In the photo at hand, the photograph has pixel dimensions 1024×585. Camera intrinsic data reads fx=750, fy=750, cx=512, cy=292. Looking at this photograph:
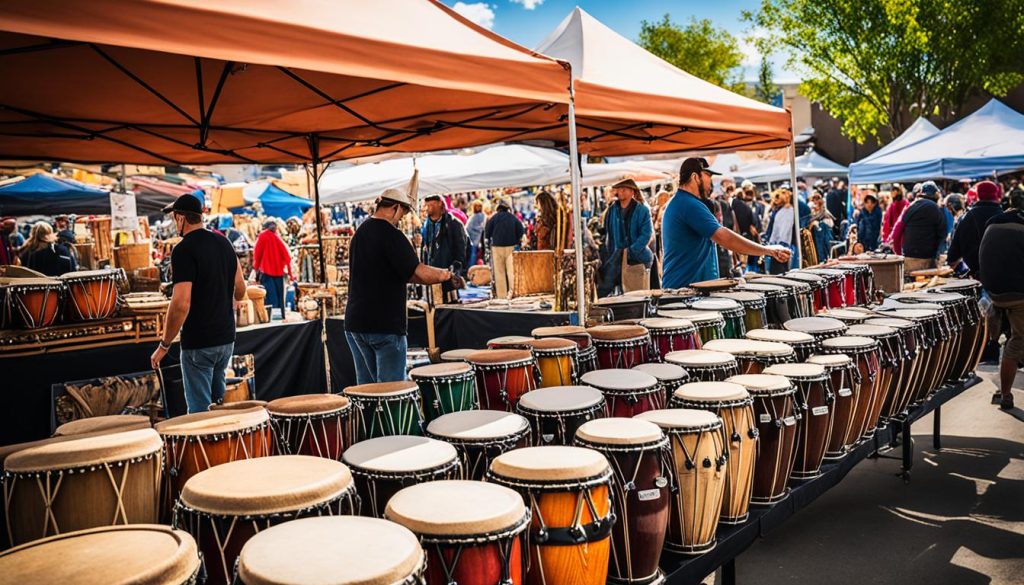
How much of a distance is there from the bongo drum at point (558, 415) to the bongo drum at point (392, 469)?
0.50m

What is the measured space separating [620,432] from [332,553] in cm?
128

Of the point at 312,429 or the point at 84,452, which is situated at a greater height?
the point at 84,452

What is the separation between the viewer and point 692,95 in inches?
233

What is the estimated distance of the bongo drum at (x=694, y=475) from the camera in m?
2.93

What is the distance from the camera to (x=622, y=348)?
4.02 meters

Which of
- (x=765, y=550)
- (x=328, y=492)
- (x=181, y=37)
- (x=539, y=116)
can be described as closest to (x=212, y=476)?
(x=328, y=492)

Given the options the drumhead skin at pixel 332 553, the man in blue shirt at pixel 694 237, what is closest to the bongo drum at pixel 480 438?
the drumhead skin at pixel 332 553

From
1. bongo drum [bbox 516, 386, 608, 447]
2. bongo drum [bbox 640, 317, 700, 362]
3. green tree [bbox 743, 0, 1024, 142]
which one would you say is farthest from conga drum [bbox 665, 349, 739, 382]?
green tree [bbox 743, 0, 1024, 142]

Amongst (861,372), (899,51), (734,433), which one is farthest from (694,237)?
(899,51)

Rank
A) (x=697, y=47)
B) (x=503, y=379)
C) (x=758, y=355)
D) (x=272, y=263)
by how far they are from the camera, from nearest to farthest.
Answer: (x=503, y=379)
(x=758, y=355)
(x=272, y=263)
(x=697, y=47)

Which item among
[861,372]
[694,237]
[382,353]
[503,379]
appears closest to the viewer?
[503,379]

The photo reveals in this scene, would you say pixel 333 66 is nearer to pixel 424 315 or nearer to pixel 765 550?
pixel 765 550

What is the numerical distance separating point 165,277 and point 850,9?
24486mm

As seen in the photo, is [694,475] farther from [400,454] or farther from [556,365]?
[400,454]
